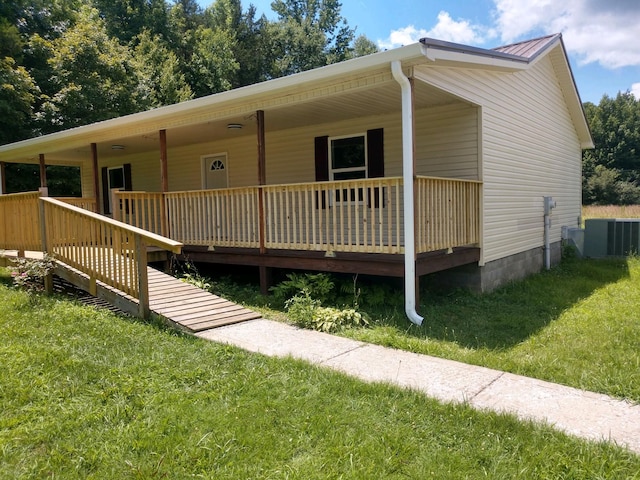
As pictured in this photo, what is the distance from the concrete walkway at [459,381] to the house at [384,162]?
5.03ft

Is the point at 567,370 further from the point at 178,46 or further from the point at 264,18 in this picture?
the point at 264,18

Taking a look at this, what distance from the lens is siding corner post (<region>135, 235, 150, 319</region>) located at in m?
5.79

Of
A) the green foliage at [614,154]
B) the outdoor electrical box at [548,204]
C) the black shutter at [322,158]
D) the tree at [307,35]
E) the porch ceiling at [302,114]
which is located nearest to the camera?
the porch ceiling at [302,114]

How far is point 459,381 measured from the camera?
4.14 metres

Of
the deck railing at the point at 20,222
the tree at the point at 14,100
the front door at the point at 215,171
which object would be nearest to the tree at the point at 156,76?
the tree at the point at 14,100

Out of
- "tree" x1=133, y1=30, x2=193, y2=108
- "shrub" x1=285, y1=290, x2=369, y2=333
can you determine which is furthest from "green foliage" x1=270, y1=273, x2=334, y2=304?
"tree" x1=133, y1=30, x2=193, y2=108

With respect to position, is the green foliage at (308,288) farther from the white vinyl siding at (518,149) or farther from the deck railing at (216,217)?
the white vinyl siding at (518,149)

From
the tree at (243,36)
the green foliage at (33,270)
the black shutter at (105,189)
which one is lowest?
the green foliage at (33,270)

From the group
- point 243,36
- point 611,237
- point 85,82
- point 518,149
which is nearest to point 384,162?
point 518,149

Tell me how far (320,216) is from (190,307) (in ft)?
7.41

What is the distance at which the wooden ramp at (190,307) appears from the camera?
19.1 feet

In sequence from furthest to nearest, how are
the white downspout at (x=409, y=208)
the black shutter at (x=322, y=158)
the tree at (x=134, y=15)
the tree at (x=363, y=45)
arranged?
1. the tree at (x=363, y=45)
2. the tree at (x=134, y=15)
3. the black shutter at (x=322, y=158)
4. the white downspout at (x=409, y=208)

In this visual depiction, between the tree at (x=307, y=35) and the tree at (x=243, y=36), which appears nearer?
the tree at (x=243, y=36)

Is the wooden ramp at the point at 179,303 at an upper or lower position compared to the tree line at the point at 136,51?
lower
